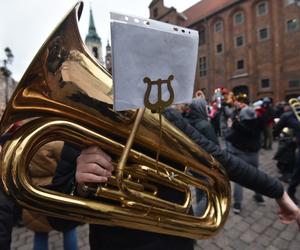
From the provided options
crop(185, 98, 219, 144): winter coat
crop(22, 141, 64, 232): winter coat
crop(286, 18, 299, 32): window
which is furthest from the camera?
crop(286, 18, 299, 32): window

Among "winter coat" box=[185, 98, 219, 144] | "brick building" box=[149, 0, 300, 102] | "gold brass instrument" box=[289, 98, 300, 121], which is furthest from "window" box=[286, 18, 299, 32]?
"winter coat" box=[185, 98, 219, 144]

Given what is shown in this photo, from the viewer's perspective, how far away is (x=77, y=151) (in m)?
1.08

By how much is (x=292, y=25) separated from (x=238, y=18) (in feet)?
17.9

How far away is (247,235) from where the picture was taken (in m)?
2.97

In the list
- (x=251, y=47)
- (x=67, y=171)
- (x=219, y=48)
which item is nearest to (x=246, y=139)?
(x=67, y=171)

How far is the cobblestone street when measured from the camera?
2766 millimetres

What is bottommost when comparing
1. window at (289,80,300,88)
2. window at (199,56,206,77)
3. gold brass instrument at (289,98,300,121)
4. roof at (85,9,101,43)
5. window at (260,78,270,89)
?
gold brass instrument at (289,98,300,121)

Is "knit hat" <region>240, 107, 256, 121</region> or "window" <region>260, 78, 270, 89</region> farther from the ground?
"window" <region>260, 78, 270, 89</region>

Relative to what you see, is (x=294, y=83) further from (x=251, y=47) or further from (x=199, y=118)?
(x=199, y=118)

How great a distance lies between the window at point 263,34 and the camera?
21.0 meters

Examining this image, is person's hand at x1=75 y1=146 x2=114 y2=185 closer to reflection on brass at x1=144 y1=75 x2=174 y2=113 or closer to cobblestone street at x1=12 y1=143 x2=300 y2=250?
reflection on brass at x1=144 y1=75 x2=174 y2=113

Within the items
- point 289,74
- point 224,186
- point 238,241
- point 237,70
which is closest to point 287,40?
point 289,74

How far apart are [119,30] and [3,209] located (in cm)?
86

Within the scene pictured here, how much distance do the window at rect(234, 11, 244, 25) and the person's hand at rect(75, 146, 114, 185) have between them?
85.0ft
